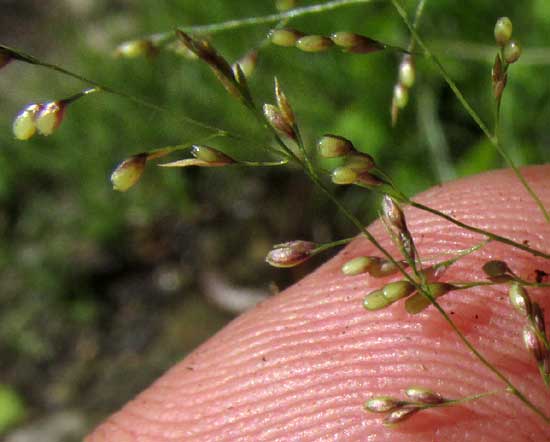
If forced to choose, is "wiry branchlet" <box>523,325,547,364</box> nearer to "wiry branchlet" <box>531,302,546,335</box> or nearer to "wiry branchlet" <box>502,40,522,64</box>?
"wiry branchlet" <box>531,302,546,335</box>

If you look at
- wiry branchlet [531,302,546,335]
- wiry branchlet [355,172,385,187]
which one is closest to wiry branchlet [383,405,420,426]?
wiry branchlet [531,302,546,335]

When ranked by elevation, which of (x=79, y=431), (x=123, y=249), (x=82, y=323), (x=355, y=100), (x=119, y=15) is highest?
(x=119, y=15)

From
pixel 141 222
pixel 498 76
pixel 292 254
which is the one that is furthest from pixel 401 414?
pixel 141 222

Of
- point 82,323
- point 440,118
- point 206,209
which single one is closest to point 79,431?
point 82,323

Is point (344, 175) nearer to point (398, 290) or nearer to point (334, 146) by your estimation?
point (334, 146)

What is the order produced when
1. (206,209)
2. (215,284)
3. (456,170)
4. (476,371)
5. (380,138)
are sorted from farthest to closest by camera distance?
(206,209), (215,284), (380,138), (456,170), (476,371)

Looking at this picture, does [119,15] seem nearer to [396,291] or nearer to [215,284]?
[215,284]

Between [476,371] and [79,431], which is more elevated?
[476,371]
